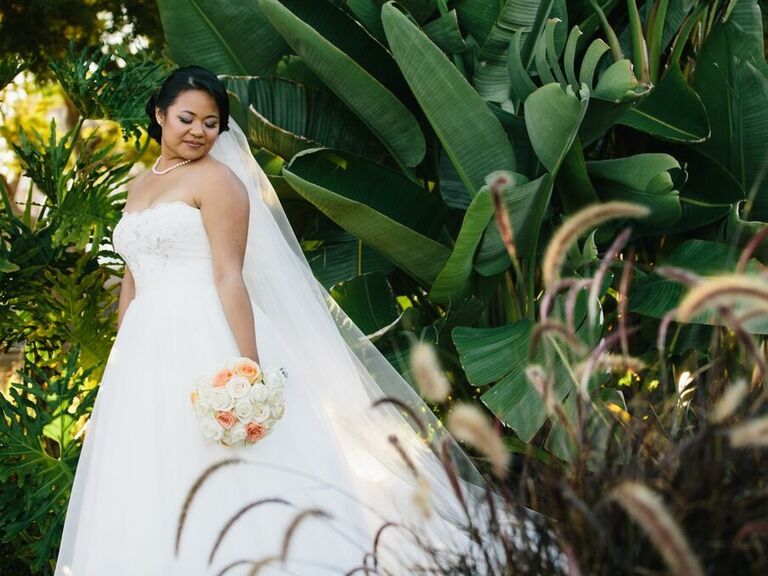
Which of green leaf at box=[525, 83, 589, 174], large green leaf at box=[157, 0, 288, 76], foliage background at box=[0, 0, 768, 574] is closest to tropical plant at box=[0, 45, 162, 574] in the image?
foliage background at box=[0, 0, 768, 574]

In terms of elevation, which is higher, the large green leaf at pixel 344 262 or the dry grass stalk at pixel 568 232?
the dry grass stalk at pixel 568 232

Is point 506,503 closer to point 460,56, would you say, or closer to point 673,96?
point 673,96

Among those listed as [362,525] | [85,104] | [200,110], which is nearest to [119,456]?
[362,525]

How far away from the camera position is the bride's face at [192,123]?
3.08 m

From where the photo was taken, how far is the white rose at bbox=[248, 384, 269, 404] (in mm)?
2621

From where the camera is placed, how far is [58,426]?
3955 mm

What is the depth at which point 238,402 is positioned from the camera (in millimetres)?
2617

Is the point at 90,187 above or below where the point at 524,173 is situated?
above

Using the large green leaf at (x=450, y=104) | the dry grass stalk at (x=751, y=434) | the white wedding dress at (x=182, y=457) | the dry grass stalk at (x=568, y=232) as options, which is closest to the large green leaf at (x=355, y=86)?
the large green leaf at (x=450, y=104)

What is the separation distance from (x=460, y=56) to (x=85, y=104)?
5.22 feet

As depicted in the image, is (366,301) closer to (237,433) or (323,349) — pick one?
(323,349)

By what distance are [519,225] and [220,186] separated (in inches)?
48.2

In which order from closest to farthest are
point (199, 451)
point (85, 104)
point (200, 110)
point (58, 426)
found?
point (199, 451), point (200, 110), point (58, 426), point (85, 104)

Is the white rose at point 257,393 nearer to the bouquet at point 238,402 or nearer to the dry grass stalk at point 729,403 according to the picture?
the bouquet at point 238,402
